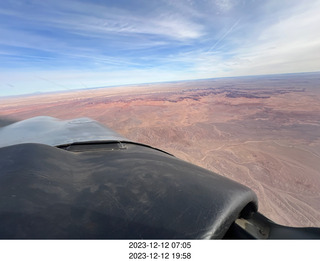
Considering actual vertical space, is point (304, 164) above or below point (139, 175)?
below

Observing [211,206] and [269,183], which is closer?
[211,206]

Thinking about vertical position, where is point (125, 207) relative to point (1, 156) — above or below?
below

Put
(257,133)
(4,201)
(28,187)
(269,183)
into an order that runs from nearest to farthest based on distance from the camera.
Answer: (4,201)
(28,187)
(269,183)
(257,133)

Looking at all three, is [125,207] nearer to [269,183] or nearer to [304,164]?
[269,183]

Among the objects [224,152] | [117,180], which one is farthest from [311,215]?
[117,180]

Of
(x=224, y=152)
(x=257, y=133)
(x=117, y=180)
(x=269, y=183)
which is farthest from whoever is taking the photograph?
(x=257, y=133)

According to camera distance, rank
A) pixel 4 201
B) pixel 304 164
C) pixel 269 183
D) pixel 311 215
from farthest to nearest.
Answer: pixel 304 164, pixel 269 183, pixel 311 215, pixel 4 201

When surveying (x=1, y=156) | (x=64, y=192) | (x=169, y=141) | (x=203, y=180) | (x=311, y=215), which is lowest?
(x=311, y=215)

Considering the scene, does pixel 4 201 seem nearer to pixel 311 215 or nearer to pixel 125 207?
pixel 125 207

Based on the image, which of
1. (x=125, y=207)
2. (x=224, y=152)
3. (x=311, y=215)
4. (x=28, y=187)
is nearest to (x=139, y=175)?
(x=125, y=207)
